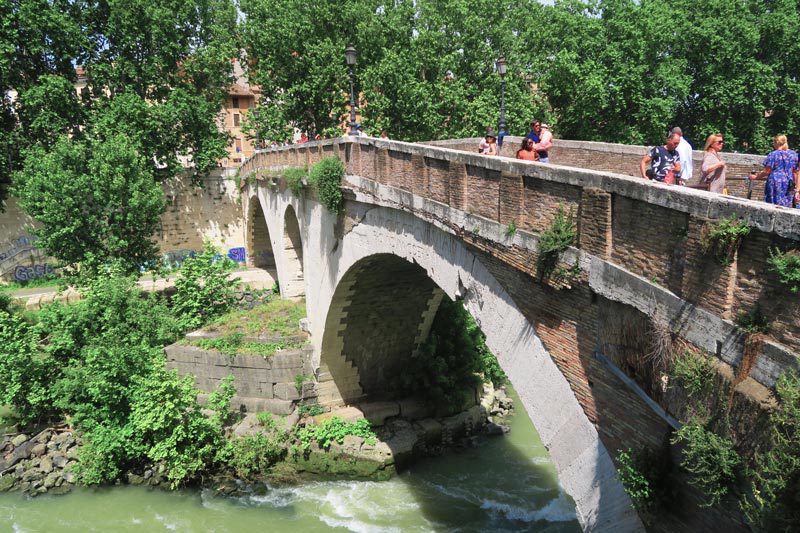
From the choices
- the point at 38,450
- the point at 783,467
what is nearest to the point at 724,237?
the point at 783,467

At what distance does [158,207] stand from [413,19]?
1256 cm

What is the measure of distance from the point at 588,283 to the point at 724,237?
1.45 m

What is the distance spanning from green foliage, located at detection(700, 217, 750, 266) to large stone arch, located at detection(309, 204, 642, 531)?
2.05 meters

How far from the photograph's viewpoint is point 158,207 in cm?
1934

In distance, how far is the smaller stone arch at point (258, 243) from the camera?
27.0 metres

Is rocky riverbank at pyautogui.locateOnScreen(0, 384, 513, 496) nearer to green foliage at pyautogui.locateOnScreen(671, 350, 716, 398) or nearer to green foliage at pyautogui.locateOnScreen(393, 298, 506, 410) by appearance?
green foliage at pyautogui.locateOnScreen(393, 298, 506, 410)

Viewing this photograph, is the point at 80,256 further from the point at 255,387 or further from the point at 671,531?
the point at 671,531

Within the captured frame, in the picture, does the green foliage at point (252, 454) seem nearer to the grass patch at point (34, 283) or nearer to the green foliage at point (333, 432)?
the green foliage at point (333, 432)

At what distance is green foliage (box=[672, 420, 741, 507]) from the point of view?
334 cm

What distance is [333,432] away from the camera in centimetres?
1343

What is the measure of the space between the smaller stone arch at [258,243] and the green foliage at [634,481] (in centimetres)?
2339

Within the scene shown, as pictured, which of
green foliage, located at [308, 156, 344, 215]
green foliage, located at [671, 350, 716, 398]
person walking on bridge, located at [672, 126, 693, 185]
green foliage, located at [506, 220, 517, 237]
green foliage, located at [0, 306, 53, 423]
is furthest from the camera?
green foliage, located at [0, 306, 53, 423]

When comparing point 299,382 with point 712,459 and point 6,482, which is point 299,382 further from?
point 712,459

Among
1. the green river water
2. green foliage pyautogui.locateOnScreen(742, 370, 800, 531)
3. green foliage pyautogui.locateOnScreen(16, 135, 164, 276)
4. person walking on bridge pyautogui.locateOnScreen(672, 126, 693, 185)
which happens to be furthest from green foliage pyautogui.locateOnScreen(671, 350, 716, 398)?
green foliage pyautogui.locateOnScreen(16, 135, 164, 276)
